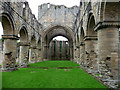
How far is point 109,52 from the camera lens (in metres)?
4.48

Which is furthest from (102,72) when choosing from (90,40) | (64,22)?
(64,22)

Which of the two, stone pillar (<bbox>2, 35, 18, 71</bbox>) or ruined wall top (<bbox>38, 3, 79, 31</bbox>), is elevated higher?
ruined wall top (<bbox>38, 3, 79, 31</bbox>)

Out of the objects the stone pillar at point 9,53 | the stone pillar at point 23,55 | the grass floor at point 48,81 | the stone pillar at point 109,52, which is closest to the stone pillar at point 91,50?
the grass floor at point 48,81

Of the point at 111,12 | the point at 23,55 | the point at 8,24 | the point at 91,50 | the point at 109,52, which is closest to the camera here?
the point at 109,52

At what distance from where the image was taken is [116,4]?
4.41 m

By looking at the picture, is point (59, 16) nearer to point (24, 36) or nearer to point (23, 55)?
point (24, 36)

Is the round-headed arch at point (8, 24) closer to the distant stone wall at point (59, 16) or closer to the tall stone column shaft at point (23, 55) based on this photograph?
the tall stone column shaft at point (23, 55)

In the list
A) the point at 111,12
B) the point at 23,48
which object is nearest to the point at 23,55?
the point at 23,48

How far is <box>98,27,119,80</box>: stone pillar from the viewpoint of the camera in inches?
171

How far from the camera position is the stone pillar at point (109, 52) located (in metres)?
4.33

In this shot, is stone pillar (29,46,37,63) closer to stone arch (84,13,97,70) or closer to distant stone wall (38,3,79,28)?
distant stone wall (38,3,79,28)

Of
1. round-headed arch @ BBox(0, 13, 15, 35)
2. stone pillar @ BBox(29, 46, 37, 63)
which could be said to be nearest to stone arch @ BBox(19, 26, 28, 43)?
round-headed arch @ BBox(0, 13, 15, 35)

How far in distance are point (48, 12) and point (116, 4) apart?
16070 mm

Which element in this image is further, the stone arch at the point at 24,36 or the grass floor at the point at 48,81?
the stone arch at the point at 24,36
